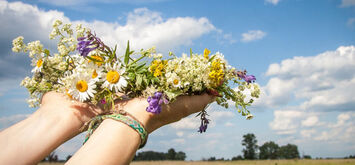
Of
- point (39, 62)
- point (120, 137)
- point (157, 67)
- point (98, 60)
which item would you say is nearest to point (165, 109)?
point (157, 67)

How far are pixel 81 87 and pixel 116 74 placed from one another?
1.04ft

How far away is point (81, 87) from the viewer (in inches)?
95.1

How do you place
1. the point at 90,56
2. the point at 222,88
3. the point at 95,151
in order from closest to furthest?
the point at 95,151, the point at 90,56, the point at 222,88

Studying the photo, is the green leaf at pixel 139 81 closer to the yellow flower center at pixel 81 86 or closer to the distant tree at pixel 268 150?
the yellow flower center at pixel 81 86

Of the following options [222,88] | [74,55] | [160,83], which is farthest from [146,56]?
→ [222,88]

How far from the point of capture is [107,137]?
176cm

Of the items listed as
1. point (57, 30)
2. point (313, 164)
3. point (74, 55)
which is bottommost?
point (313, 164)

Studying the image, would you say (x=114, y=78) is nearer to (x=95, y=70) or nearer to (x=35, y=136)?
(x=95, y=70)

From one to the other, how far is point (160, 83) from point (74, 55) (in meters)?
0.92

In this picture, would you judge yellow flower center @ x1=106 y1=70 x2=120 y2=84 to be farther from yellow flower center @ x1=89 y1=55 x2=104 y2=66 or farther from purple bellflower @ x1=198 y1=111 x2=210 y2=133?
purple bellflower @ x1=198 y1=111 x2=210 y2=133

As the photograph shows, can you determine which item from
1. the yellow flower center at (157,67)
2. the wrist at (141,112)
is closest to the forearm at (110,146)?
the wrist at (141,112)

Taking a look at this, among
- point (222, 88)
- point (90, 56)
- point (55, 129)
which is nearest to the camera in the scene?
point (55, 129)

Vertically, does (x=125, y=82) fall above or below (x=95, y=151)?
above

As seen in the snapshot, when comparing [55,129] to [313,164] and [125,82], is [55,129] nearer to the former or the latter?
[125,82]
